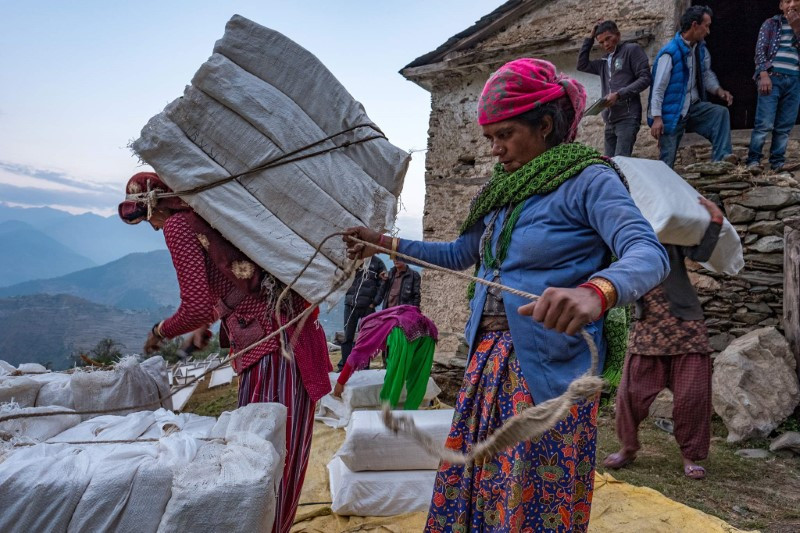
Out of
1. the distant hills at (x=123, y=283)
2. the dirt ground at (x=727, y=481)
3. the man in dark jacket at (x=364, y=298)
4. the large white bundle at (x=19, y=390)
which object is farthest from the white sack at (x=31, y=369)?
the distant hills at (x=123, y=283)

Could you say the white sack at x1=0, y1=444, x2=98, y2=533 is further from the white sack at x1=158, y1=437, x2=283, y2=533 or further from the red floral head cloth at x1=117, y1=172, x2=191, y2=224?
the red floral head cloth at x1=117, y1=172, x2=191, y2=224

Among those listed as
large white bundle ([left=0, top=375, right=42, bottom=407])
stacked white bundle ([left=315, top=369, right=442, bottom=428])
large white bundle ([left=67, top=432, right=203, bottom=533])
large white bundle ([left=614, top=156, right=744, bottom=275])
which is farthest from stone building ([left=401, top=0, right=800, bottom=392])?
large white bundle ([left=67, top=432, right=203, bottom=533])

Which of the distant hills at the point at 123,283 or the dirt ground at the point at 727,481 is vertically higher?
the dirt ground at the point at 727,481

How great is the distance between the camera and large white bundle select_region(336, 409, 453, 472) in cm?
315

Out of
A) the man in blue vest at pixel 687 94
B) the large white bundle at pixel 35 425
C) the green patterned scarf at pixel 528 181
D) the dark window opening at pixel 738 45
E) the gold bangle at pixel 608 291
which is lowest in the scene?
the large white bundle at pixel 35 425

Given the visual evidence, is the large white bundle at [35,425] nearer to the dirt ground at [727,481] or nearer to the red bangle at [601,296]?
the red bangle at [601,296]

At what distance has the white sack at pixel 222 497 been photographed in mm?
1278

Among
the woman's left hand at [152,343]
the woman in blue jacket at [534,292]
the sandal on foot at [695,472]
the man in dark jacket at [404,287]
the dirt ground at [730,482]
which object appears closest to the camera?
the woman in blue jacket at [534,292]

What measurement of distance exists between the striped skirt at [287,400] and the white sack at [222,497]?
573 mm

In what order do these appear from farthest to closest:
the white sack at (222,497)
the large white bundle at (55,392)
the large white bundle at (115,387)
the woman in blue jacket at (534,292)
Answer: the large white bundle at (115,387), the large white bundle at (55,392), the woman in blue jacket at (534,292), the white sack at (222,497)

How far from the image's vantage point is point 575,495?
152 cm

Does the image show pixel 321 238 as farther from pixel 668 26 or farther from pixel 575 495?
pixel 668 26

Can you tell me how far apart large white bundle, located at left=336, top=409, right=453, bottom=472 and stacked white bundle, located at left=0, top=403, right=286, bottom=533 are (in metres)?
1.71

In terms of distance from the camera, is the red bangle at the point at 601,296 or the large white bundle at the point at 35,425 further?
the large white bundle at the point at 35,425
